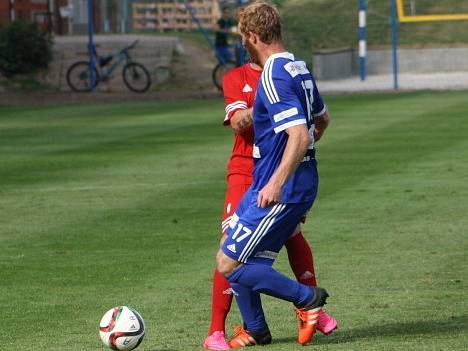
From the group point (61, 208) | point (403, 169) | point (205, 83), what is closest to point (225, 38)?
point (205, 83)

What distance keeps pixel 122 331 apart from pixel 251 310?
0.75 metres

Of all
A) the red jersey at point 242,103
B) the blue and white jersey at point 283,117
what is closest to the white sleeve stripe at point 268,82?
the blue and white jersey at point 283,117

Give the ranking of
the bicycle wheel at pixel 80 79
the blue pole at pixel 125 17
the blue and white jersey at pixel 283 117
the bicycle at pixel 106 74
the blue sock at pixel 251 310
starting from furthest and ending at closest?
the blue pole at pixel 125 17 < the bicycle wheel at pixel 80 79 < the bicycle at pixel 106 74 < the blue sock at pixel 251 310 < the blue and white jersey at pixel 283 117

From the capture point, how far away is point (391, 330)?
772 cm

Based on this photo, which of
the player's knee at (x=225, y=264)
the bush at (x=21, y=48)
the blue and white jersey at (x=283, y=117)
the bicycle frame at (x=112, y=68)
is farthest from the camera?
the bicycle frame at (x=112, y=68)

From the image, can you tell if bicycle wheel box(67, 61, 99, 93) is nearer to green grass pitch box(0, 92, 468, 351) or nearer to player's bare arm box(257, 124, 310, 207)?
green grass pitch box(0, 92, 468, 351)

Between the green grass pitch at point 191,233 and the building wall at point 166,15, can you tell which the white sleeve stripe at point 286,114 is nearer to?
the green grass pitch at point 191,233

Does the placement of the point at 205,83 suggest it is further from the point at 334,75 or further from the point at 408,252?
the point at 408,252

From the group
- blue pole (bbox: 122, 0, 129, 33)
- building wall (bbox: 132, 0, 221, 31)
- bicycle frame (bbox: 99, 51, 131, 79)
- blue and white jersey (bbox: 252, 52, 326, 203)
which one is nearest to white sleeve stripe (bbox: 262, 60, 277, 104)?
blue and white jersey (bbox: 252, 52, 326, 203)

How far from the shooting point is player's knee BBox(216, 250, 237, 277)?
7020 mm

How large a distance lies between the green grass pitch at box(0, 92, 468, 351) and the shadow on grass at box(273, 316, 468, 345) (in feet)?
0.05

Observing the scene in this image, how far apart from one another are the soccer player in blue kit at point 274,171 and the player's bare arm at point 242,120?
0.27 metres

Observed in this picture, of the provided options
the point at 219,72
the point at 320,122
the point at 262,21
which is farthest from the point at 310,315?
Answer: the point at 219,72

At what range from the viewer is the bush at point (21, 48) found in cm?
3384
